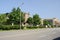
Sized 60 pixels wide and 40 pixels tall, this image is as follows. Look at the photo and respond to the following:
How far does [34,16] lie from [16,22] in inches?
881

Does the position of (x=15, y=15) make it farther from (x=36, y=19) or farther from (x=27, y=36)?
(x=27, y=36)

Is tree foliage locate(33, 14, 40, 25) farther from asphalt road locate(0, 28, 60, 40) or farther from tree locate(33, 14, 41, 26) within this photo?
asphalt road locate(0, 28, 60, 40)

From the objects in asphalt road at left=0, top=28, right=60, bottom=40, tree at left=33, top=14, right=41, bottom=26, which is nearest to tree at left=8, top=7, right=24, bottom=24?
tree at left=33, top=14, right=41, bottom=26

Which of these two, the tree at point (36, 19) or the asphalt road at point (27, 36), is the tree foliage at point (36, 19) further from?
the asphalt road at point (27, 36)

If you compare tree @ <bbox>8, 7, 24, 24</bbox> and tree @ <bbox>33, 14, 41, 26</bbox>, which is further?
tree @ <bbox>33, 14, 41, 26</bbox>

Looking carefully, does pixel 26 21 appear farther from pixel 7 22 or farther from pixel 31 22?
pixel 7 22

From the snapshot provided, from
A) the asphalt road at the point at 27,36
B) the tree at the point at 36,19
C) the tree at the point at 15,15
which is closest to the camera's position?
the asphalt road at the point at 27,36

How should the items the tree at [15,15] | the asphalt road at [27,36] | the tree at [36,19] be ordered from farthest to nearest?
the tree at [36,19] < the tree at [15,15] < the asphalt road at [27,36]

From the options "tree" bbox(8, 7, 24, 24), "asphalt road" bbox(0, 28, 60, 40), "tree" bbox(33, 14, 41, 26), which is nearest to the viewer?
"asphalt road" bbox(0, 28, 60, 40)

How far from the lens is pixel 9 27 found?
57.8 meters

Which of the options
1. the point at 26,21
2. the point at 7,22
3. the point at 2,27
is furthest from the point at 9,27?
the point at 26,21

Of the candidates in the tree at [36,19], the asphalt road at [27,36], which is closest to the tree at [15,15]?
the tree at [36,19]

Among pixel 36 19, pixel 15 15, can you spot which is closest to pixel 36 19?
pixel 36 19

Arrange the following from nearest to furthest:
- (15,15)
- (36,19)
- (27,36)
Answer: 1. (27,36)
2. (15,15)
3. (36,19)
